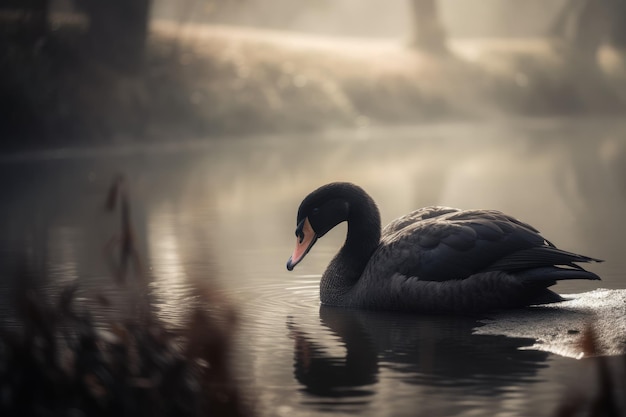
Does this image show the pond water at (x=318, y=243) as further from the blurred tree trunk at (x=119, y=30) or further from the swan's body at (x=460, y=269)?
the blurred tree trunk at (x=119, y=30)

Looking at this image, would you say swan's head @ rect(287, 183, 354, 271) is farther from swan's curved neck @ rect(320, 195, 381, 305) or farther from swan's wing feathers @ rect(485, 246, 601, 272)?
swan's wing feathers @ rect(485, 246, 601, 272)

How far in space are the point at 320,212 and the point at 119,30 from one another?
966 inches

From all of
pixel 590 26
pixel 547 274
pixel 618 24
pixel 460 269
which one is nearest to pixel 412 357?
pixel 460 269

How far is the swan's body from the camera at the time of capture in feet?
28.9

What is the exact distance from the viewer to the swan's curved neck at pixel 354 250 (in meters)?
9.63

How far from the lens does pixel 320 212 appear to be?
9.79 meters

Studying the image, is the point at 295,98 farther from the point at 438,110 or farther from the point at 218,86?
the point at 438,110

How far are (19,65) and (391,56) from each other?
22.9 meters

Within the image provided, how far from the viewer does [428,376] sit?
6.99 metres

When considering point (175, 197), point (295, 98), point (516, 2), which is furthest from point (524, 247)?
point (516, 2)

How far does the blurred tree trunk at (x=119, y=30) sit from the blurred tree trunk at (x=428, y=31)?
815 inches

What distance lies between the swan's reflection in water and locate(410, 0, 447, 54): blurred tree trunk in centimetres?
4381

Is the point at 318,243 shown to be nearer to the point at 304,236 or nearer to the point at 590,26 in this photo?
the point at 304,236

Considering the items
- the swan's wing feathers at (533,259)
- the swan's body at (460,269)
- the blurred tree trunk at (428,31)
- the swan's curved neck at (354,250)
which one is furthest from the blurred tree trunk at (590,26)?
the swan's wing feathers at (533,259)
